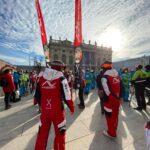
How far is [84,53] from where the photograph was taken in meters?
55.7

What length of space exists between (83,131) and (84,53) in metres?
53.2

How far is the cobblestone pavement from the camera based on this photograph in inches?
113

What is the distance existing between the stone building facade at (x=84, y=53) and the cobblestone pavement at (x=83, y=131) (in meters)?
43.0

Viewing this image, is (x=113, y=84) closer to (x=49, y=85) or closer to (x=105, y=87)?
(x=105, y=87)

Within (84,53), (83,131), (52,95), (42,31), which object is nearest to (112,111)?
(83,131)

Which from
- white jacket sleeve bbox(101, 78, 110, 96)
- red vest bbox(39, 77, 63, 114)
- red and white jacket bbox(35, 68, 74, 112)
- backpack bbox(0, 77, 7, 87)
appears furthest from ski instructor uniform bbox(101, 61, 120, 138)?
backpack bbox(0, 77, 7, 87)

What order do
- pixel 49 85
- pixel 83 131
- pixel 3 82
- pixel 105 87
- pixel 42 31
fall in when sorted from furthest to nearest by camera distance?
pixel 42 31 → pixel 3 82 → pixel 83 131 → pixel 105 87 → pixel 49 85

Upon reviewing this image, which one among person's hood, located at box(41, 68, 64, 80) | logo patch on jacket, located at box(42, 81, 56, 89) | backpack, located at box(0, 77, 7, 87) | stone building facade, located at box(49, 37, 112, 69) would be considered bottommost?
backpack, located at box(0, 77, 7, 87)

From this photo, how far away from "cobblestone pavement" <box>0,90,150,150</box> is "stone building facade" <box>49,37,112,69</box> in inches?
1693

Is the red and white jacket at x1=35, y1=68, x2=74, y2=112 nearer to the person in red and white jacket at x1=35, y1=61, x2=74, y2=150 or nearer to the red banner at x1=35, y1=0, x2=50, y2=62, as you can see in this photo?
the person in red and white jacket at x1=35, y1=61, x2=74, y2=150

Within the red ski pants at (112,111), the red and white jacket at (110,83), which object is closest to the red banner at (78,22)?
the red and white jacket at (110,83)

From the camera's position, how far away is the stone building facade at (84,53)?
161 feet

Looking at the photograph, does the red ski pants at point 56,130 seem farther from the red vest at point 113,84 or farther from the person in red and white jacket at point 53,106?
the red vest at point 113,84

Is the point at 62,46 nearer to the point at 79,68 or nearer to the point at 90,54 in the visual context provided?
the point at 90,54
